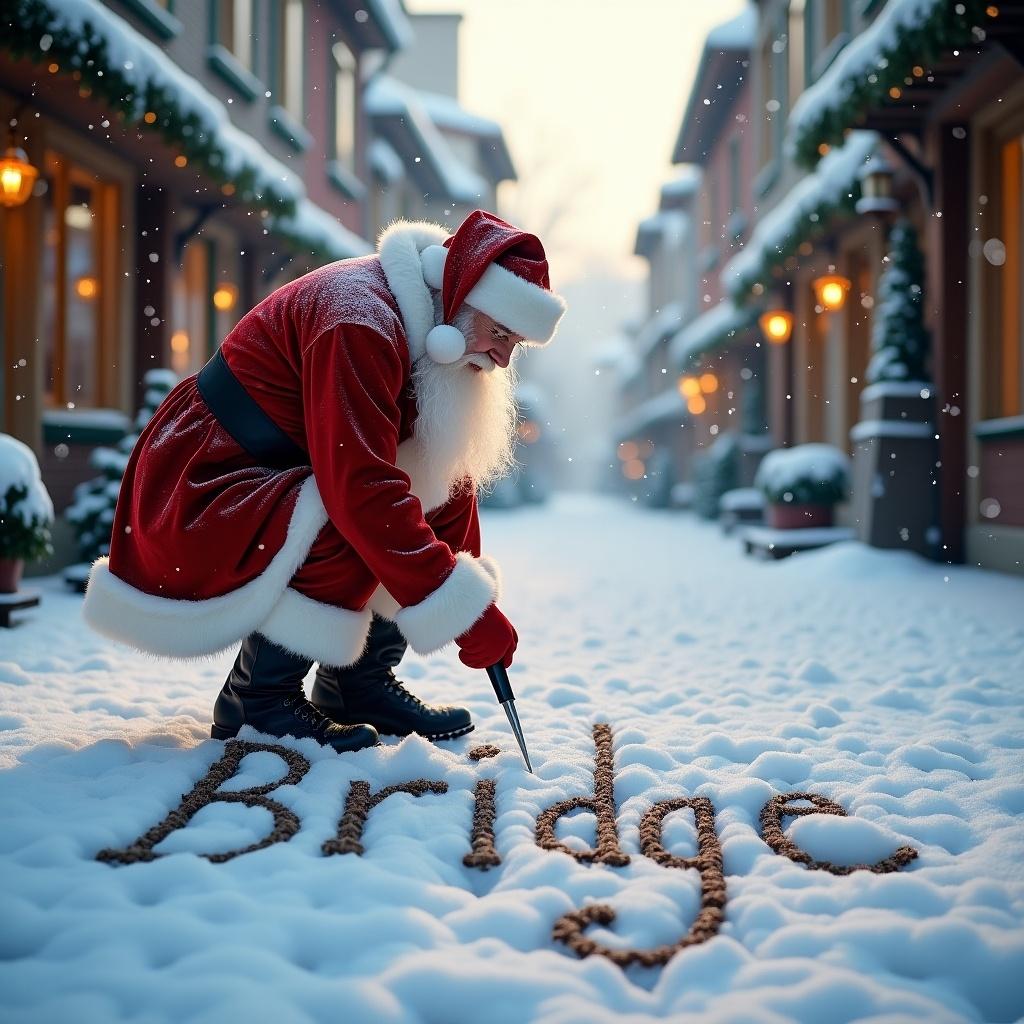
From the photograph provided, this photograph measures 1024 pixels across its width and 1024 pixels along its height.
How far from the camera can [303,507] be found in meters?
2.46

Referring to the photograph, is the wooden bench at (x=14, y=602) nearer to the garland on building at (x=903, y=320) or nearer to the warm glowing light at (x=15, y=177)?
the warm glowing light at (x=15, y=177)

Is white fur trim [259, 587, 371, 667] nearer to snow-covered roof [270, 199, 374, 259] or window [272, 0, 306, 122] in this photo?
snow-covered roof [270, 199, 374, 259]

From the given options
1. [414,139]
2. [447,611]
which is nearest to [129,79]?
[447,611]

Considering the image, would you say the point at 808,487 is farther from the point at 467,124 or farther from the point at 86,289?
the point at 467,124

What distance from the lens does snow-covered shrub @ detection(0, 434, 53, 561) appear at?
14.8 ft

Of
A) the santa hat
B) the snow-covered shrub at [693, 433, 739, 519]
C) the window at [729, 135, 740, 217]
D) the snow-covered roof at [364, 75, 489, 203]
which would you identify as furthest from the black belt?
the window at [729, 135, 740, 217]

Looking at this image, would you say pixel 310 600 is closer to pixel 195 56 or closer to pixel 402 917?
pixel 402 917

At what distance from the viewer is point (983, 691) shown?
3537 millimetres

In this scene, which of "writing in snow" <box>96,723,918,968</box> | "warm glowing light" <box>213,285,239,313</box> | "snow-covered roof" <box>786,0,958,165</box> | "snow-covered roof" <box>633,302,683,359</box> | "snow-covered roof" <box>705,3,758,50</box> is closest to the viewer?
"writing in snow" <box>96,723,918,968</box>

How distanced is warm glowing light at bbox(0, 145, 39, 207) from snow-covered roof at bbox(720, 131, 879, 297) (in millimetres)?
6094

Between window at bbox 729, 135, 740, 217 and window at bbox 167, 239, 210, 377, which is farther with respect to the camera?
window at bbox 729, 135, 740, 217

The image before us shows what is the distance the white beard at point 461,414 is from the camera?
2592mm

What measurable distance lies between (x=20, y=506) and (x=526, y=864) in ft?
11.8

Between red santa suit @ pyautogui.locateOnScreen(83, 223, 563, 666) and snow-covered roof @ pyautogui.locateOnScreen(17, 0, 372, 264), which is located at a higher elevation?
snow-covered roof @ pyautogui.locateOnScreen(17, 0, 372, 264)
